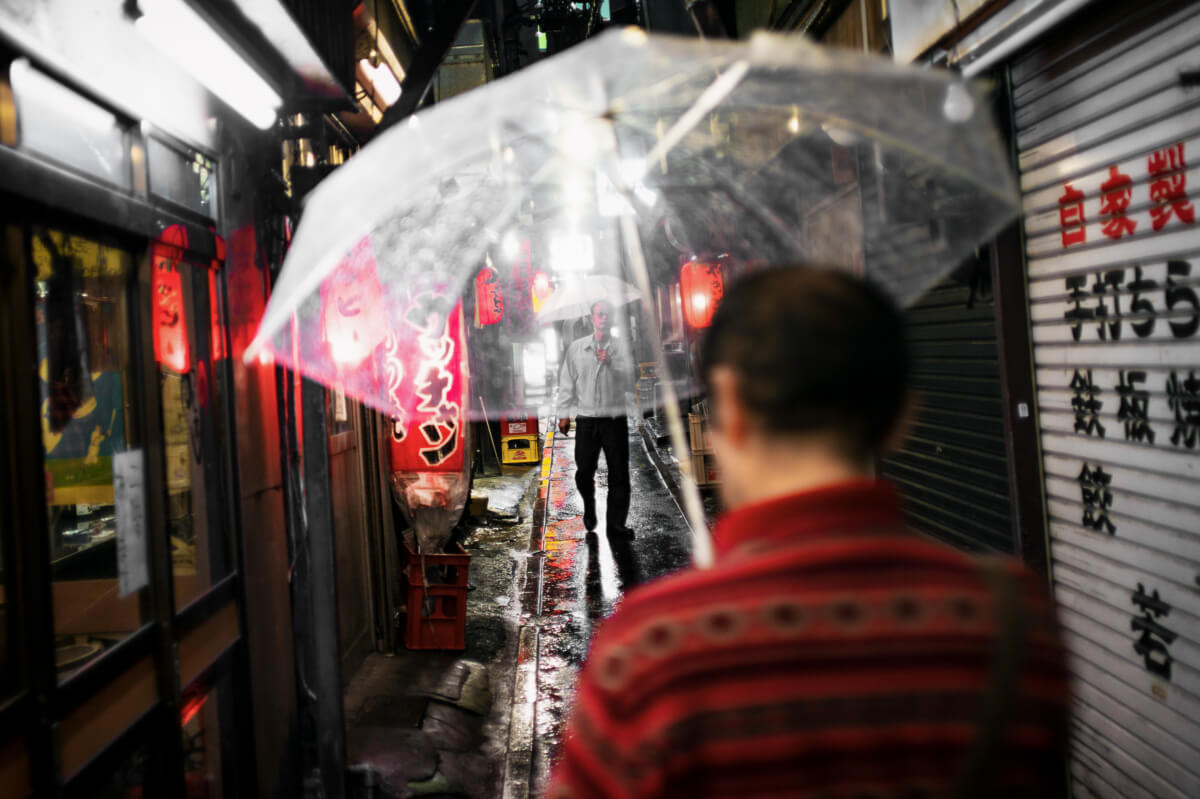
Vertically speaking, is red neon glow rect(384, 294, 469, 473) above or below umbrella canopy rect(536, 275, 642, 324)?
below

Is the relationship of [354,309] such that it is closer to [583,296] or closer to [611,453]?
[583,296]

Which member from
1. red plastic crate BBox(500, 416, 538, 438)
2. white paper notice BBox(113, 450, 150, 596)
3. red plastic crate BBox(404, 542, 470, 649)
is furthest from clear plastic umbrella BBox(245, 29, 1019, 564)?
red plastic crate BBox(500, 416, 538, 438)

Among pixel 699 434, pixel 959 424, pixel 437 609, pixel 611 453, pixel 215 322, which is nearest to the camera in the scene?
pixel 215 322

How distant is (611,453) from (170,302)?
8191 millimetres

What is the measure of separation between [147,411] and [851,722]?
374 centimetres

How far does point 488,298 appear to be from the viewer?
4871mm

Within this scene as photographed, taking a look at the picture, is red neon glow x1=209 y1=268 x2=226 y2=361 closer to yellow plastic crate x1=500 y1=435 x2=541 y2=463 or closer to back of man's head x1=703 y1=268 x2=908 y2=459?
back of man's head x1=703 y1=268 x2=908 y2=459

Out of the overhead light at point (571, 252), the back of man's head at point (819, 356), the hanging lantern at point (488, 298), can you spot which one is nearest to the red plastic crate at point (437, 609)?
the hanging lantern at point (488, 298)

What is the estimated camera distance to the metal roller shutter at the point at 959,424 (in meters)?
5.75

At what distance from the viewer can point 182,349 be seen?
4375 mm

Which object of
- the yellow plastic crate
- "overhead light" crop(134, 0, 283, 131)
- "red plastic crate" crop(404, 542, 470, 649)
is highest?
"overhead light" crop(134, 0, 283, 131)

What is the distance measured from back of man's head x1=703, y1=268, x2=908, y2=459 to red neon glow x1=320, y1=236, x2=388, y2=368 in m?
2.98

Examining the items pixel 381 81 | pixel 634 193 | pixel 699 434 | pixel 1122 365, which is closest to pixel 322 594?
pixel 634 193

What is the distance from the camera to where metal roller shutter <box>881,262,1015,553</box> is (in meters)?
5.75
